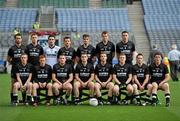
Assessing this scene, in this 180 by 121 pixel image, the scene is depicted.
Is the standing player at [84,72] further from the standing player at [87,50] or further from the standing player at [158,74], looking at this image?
the standing player at [158,74]

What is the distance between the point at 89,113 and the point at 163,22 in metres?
30.0

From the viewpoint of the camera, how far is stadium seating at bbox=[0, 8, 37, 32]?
38719mm

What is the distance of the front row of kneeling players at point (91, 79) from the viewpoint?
41.8 feet

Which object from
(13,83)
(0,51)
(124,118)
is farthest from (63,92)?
(0,51)

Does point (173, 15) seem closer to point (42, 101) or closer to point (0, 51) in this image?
point (0, 51)

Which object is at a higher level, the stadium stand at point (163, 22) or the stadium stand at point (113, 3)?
the stadium stand at point (113, 3)

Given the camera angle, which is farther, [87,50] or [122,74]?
[87,50]

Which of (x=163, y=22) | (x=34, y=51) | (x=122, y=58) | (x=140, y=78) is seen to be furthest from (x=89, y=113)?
(x=163, y=22)

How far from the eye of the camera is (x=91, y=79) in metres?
13.1

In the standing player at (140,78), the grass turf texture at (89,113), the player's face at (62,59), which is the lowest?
the grass turf texture at (89,113)

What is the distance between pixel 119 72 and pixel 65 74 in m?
1.36

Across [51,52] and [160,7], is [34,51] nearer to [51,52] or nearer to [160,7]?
[51,52]

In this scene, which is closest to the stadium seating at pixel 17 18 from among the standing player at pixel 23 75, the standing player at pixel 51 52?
the standing player at pixel 51 52

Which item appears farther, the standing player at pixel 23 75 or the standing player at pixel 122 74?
the standing player at pixel 122 74
